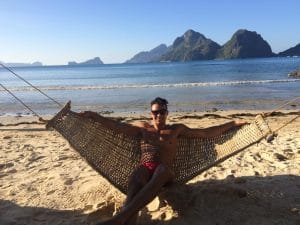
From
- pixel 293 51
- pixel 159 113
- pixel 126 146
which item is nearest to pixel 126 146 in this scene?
pixel 126 146

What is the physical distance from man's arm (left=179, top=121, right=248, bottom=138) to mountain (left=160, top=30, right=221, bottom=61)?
347 feet

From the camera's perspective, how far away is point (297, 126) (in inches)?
309

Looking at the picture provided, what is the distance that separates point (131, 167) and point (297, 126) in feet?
15.3

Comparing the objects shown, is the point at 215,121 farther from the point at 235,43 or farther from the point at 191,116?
the point at 235,43

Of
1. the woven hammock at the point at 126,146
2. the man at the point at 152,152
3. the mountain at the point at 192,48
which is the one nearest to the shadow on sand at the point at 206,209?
the woven hammock at the point at 126,146

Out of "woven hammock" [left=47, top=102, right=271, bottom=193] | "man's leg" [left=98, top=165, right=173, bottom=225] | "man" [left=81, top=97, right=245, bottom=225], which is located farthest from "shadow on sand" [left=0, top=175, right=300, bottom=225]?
"man's leg" [left=98, top=165, right=173, bottom=225]

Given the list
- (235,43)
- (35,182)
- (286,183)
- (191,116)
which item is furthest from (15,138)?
(235,43)

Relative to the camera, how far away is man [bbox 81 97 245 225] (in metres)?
3.13

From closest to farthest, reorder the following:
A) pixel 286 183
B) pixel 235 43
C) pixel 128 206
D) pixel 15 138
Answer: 1. pixel 128 206
2. pixel 286 183
3. pixel 15 138
4. pixel 235 43

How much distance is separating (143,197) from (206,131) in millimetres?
1247

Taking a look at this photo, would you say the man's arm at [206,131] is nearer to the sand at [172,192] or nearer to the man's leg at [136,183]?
the sand at [172,192]

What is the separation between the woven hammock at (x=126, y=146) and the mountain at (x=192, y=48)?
106m

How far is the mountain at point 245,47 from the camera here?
105750mm

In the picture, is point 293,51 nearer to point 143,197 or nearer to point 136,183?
point 136,183
